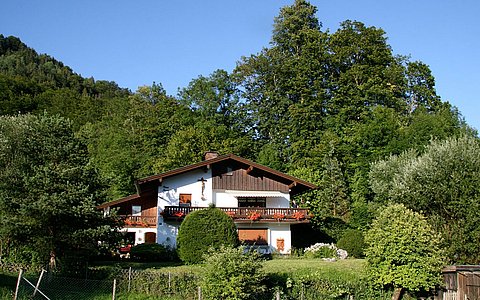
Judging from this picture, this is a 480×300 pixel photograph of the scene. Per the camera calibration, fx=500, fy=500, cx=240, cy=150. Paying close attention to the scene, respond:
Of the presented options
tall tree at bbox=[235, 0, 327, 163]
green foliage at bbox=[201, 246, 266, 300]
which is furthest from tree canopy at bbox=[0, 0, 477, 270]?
green foliage at bbox=[201, 246, 266, 300]

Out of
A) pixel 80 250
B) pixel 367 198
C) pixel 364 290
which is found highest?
pixel 367 198

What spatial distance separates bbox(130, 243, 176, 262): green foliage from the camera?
2777 centimetres

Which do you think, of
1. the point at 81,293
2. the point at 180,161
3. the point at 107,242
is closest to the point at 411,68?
the point at 180,161

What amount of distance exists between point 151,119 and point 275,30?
1588cm

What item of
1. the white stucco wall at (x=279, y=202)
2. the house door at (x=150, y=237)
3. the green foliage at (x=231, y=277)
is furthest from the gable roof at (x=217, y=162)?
the green foliage at (x=231, y=277)

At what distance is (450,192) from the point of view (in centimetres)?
2391

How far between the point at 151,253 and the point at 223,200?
726 centimetres

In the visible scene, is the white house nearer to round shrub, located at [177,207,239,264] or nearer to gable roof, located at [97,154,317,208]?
gable roof, located at [97,154,317,208]

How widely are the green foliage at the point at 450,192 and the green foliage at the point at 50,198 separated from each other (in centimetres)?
1515

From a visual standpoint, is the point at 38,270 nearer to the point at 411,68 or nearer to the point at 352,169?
the point at 352,169

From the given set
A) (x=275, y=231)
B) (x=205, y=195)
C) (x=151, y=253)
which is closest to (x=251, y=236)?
(x=275, y=231)

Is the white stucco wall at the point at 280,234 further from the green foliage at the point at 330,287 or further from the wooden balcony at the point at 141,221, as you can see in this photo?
the green foliage at the point at 330,287

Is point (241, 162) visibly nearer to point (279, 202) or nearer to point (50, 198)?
point (279, 202)

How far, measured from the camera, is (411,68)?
47.7 metres
